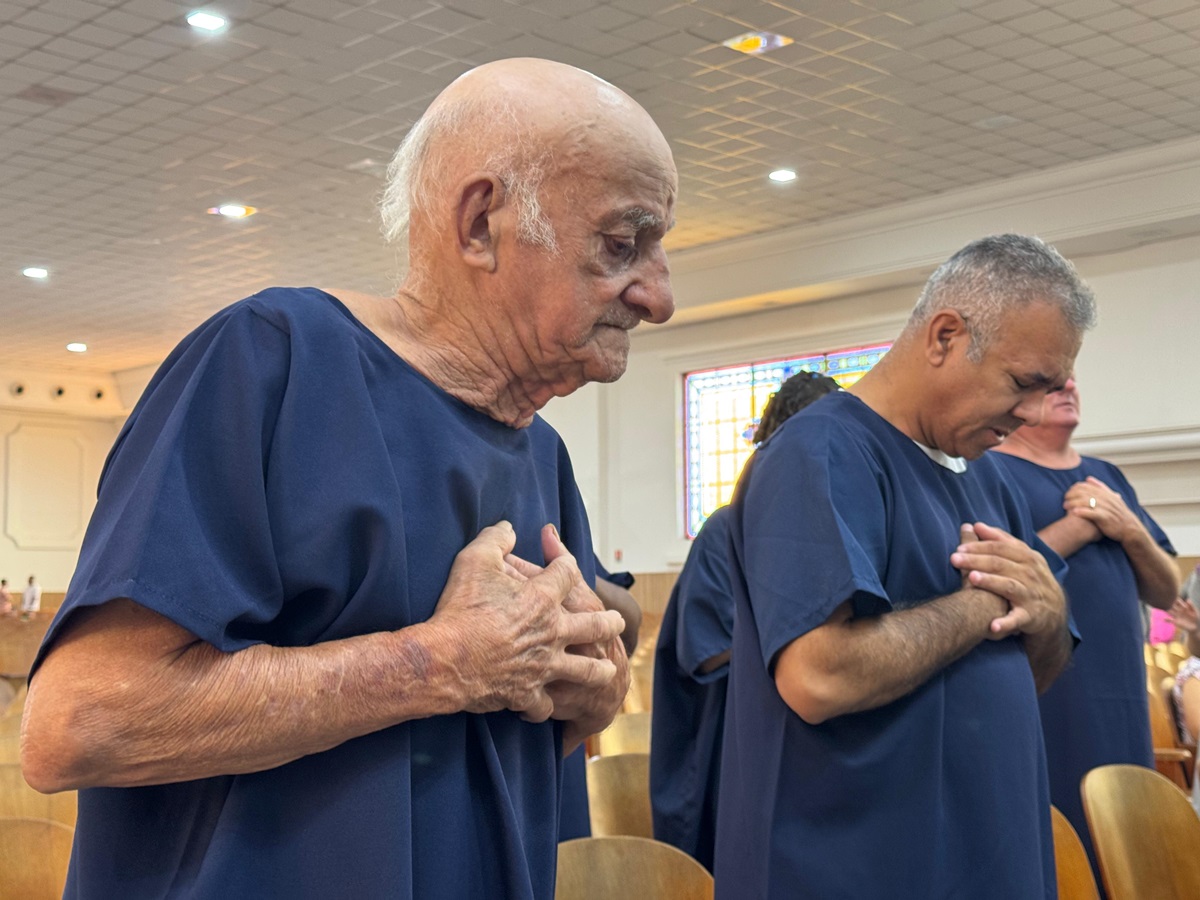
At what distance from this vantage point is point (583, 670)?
4.48 ft

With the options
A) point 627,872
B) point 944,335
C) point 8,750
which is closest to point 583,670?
point 627,872

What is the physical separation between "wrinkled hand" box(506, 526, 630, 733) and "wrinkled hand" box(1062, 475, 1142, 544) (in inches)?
89.4

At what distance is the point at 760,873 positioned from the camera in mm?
2129

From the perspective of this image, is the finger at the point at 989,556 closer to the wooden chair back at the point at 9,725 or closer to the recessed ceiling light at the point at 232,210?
the wooden chair back at the point at 9,725

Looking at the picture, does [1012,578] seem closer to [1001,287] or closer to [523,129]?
[1001,287]

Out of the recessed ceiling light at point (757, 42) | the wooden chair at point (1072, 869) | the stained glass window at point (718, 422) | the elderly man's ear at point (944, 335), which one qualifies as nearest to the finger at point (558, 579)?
the elderly man's ear at point (944, 335)

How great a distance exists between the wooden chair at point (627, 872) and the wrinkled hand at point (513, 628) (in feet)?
2.76

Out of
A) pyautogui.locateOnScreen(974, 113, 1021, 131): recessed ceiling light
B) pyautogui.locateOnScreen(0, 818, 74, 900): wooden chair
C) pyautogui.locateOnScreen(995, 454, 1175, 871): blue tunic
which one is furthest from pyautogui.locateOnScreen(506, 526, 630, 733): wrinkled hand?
pyautogui.locateOnScreen(974, 113, 1021, 131): recessed ceiling light

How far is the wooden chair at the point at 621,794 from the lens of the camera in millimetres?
3412

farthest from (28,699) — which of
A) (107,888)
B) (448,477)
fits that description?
(448,477)

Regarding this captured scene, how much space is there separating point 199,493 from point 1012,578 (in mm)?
1489

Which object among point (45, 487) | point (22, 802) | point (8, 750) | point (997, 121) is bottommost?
point (22, 802)

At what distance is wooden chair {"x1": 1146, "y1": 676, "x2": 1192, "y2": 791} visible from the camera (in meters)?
4.74

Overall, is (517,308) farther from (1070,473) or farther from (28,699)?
(1070,473)
